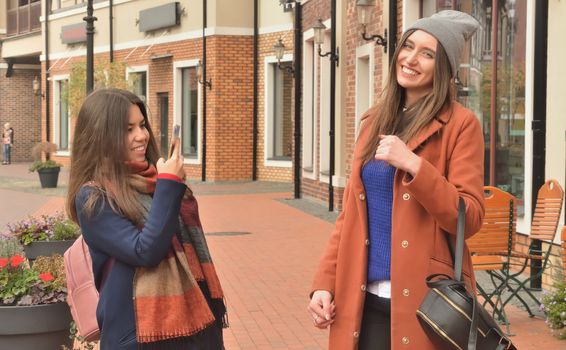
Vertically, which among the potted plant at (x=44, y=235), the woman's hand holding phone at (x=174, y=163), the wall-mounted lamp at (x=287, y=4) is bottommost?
the potted plant at (x=44, y=235)

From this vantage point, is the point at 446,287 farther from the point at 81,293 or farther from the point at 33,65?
the point at 33,65

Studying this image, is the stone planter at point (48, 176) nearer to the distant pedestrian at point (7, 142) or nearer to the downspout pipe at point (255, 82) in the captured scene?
the downspout pipe at point (255, 82)

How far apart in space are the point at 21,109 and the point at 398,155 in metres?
38.9

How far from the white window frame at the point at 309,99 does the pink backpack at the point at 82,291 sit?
15.8 m

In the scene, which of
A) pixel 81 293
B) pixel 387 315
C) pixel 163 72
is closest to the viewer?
pixel 387 315

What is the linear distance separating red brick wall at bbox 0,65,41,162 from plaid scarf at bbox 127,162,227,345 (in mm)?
38104

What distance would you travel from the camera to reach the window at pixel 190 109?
26938 millimetres

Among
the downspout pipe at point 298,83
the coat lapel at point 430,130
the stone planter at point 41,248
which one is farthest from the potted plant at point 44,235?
the downspout pipe at point 298,83

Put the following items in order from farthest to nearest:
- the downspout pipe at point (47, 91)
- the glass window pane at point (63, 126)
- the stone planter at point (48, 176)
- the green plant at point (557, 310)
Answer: the downspout pipe at point (47, 91), the glass window pane at point (63, 126), the stone planter at point (48, 176), the green plant at point (557, 310)

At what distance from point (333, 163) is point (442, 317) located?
14.7 meters

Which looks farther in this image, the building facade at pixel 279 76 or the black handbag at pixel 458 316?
the building facade at pixel 279 76

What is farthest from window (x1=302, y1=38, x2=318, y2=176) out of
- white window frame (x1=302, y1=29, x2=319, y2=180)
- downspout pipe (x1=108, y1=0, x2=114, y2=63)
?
downspout pipe (x1=108, y1=0, x2=114, y2=63)

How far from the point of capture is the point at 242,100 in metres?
25.7

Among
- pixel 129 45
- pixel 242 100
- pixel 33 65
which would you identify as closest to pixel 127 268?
pixel 242 100
